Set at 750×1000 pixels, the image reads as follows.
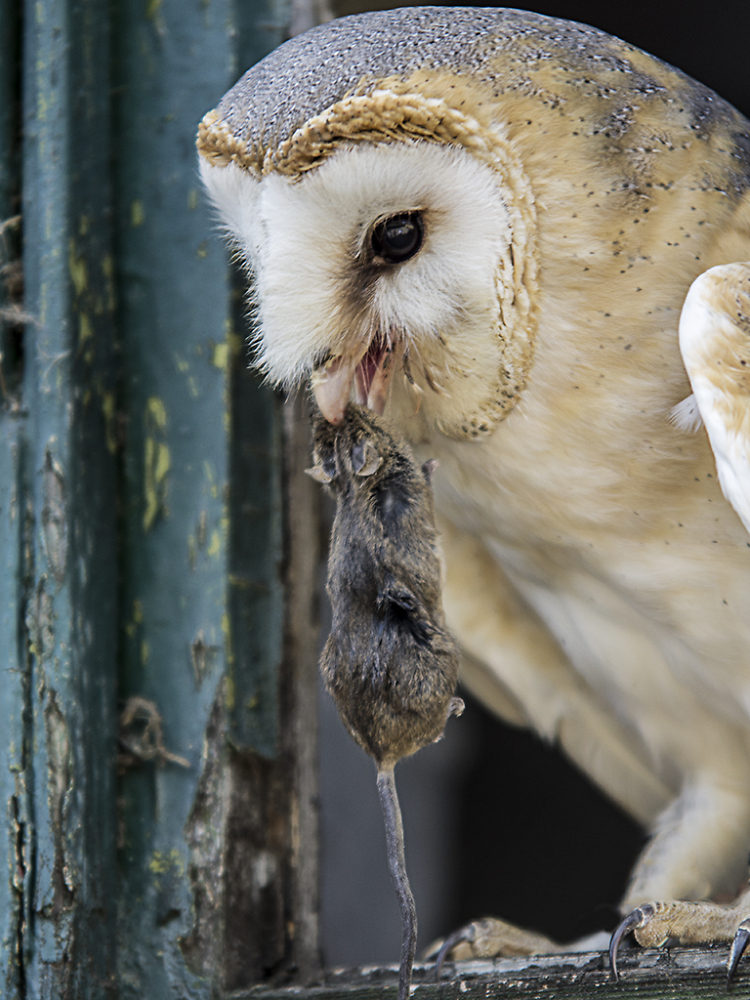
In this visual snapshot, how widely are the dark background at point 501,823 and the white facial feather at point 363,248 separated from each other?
1271mm

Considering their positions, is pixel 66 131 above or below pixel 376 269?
above

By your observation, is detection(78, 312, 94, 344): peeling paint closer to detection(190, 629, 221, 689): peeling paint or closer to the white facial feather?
the white facial feather

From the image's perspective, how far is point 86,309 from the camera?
3.93ft

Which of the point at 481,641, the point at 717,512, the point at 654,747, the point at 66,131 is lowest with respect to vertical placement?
the point at 654,747

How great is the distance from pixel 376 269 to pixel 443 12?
1.02ft

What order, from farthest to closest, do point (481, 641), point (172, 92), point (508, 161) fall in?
point (481, 641), point (172, 92), point (508, 161)

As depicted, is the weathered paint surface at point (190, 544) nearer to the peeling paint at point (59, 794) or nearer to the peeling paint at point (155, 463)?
the peeling paint at point (155, 463)

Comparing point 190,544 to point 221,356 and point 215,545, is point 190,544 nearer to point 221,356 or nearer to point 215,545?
point 215,545

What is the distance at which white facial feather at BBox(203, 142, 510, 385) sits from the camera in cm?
94

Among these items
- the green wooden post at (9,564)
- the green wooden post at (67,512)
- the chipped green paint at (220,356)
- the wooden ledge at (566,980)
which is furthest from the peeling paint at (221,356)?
the wooden ledge at (566,980)

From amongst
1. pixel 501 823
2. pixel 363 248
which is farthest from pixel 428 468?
pixel 501 823

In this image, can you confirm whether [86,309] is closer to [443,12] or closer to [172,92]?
[172,92]

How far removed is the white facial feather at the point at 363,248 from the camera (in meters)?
0.94

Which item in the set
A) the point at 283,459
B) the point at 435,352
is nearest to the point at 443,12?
the point at 435,352
